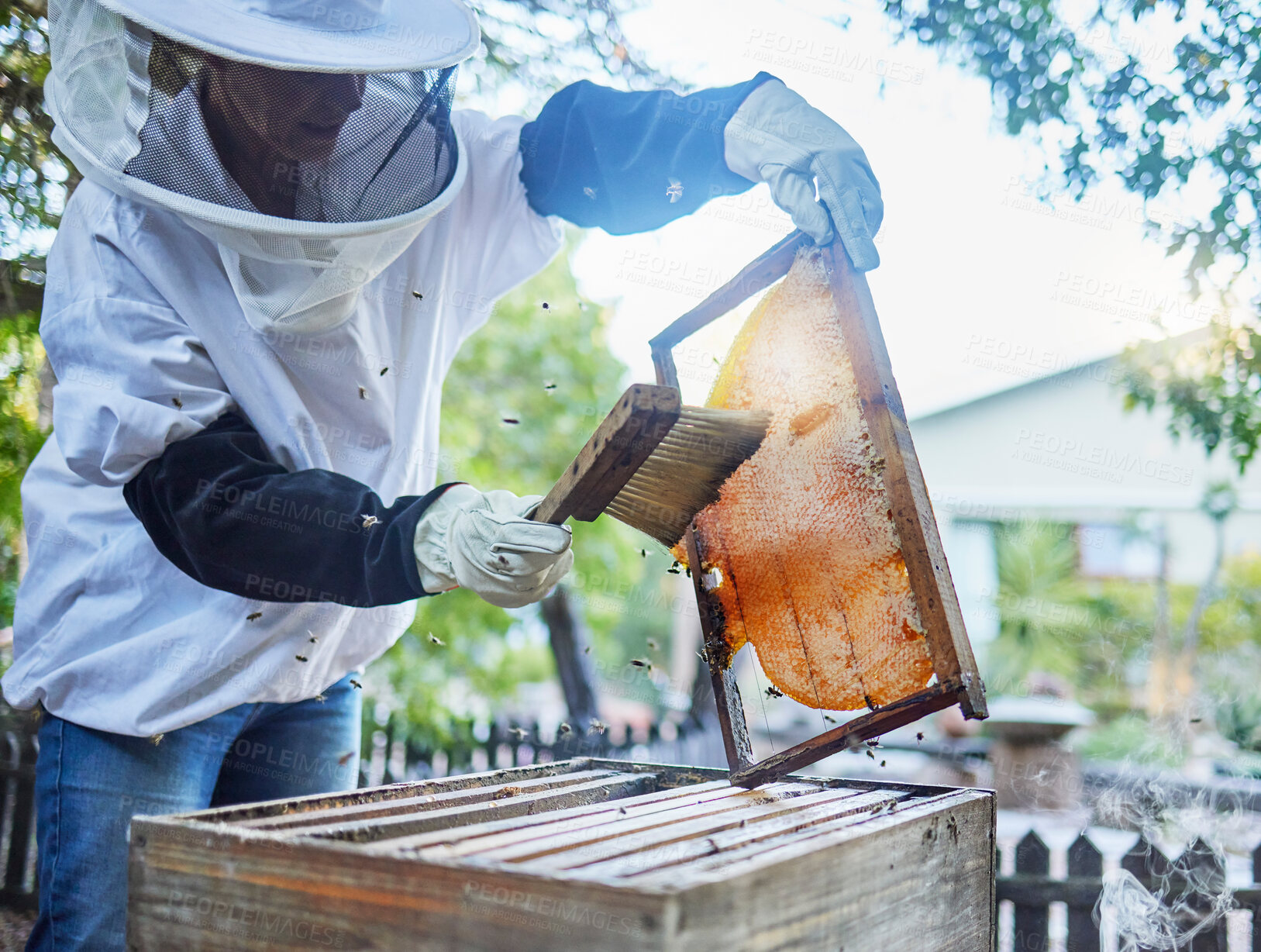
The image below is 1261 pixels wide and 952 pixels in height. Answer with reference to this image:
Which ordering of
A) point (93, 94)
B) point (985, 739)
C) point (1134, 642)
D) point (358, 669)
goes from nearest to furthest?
point (93, 94) → point (358, 669) → point (985, 739) → point (1134, 642)

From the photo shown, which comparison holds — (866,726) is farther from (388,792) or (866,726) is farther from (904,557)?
(388,792)

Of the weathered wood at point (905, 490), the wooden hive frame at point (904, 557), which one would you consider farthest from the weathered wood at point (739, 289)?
the weathered wood at point (905, 490)

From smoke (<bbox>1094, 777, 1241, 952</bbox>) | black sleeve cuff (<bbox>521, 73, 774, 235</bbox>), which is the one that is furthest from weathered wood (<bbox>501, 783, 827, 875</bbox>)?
smoke (<bbox>1094, 777, 1241, 952</bbox>)

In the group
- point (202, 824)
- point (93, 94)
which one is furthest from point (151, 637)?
point (93, 94)

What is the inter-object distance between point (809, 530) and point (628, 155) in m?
0.99

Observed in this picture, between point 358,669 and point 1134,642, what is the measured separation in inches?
511

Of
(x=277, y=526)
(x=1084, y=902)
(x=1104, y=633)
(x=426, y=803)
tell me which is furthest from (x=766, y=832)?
(x=1104, y=633)

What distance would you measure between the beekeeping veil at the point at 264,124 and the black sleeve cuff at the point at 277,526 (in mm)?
350

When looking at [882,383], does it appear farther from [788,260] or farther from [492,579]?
[492,579]

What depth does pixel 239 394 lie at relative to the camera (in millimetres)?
1758

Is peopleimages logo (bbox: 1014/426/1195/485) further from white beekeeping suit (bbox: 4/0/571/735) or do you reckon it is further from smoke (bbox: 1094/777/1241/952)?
white beekeeping suit (bbox: 4/0/571/735)

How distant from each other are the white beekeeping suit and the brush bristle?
0.25m

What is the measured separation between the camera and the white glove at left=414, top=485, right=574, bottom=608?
4.48ft

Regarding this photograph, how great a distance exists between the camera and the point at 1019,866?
9.96 feet
